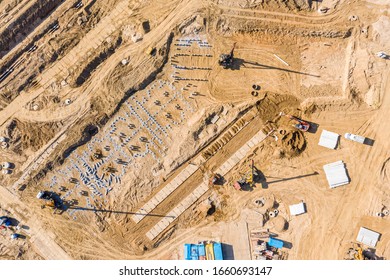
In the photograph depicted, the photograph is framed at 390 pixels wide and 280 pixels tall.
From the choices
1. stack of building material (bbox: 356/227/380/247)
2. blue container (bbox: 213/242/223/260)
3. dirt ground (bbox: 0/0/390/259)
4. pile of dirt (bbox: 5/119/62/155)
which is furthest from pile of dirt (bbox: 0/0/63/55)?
stack of building material (bbox: 356/227/380/247)

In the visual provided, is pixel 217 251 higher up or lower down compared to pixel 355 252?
higher up

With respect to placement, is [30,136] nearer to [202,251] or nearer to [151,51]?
[151,51]

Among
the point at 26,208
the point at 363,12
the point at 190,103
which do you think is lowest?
the point at 26,208

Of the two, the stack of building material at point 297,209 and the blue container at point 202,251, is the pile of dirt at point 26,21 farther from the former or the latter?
the stack of building material at point 297,209

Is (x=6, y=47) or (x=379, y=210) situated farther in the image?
(x=6, y=47)

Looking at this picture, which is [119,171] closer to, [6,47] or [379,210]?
[6,47]

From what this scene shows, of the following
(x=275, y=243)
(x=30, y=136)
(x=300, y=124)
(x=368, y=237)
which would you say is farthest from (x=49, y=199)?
(x=368, y=237)
